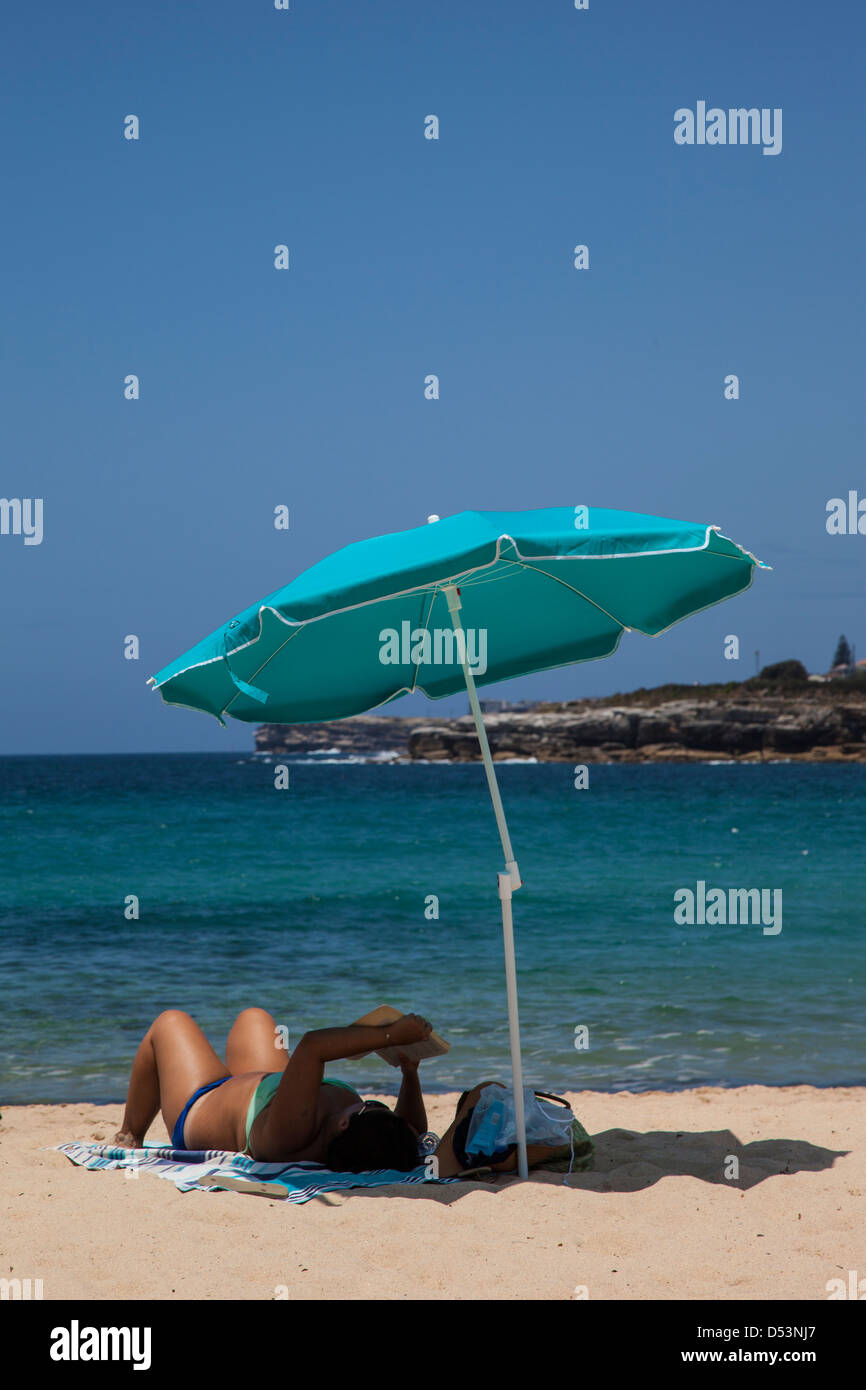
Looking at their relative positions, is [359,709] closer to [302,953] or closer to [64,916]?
[302,953]

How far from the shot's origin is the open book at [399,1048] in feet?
14.2

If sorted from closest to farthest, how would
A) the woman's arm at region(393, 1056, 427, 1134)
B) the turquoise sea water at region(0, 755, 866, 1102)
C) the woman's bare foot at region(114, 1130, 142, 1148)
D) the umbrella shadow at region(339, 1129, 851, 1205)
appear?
the umbrella shadow at region(339, 1129, 851, 1205), the woman's arm at region(393, 1056, 427, 1134), the woman's bare foot at region(114, 1130, 142, 1148), the turquoise sea water at region(0, 755, 866, 1102)

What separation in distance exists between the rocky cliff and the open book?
73893 millimetres

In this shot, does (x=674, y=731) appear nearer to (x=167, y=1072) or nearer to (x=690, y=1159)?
(x=690, y=1159)

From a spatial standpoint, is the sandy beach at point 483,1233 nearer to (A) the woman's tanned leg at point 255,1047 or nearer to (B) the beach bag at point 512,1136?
(B) the beach bag at point 512,1136

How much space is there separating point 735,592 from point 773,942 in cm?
815

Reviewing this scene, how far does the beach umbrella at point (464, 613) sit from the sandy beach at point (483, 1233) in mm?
534

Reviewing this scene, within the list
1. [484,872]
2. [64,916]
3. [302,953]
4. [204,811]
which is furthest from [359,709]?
[204,811]

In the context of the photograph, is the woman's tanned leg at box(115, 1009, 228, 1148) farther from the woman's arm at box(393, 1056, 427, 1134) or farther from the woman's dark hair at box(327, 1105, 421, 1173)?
the woman's arm at box(393, 1056, 427, 1134)

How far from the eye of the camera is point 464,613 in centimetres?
543

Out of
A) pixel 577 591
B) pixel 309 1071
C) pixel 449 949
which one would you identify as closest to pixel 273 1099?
pixel 309 1071

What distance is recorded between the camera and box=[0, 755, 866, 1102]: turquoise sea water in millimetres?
7754

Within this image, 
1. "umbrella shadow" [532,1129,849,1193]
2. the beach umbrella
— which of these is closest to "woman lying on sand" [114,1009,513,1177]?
the beach umbrella

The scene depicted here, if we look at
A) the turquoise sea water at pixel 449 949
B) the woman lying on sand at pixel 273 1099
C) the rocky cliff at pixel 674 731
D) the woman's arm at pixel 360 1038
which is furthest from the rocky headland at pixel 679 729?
the woman's arm at pixel 360 1038
